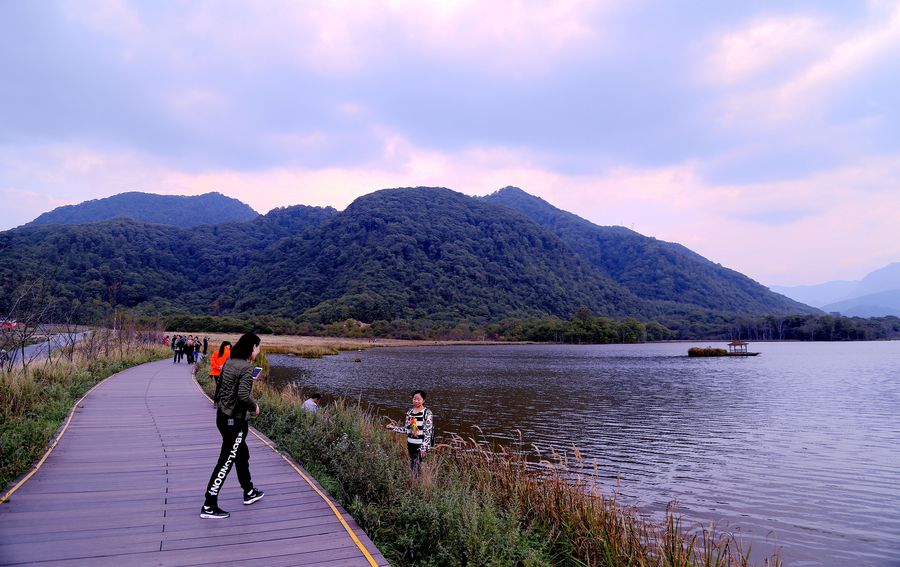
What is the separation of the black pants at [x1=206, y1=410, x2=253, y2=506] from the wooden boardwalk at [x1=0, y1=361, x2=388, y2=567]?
1.19 ft

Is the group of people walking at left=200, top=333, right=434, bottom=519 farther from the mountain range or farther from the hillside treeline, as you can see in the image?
the mountain range

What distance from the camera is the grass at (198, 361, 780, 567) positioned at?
17.7 ft

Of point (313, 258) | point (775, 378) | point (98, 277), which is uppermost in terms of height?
point (313, 258)

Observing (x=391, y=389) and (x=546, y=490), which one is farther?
(x=391, y=389)

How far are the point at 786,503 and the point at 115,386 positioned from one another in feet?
65.0

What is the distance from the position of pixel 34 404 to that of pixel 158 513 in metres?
7.93

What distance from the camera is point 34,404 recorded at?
1157 centimetres

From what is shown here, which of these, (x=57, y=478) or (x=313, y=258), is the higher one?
(x=313, y=258)

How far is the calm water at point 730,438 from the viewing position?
10016 millimetres

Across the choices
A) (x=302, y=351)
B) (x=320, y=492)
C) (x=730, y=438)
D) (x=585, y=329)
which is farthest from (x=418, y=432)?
(x=585, y=329)

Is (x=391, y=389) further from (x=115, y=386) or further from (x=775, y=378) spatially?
(x=775, y=378)

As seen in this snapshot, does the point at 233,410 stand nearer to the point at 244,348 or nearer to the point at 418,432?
the point at 244,348

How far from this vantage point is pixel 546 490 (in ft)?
25.5

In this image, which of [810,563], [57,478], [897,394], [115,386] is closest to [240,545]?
[57,478]
